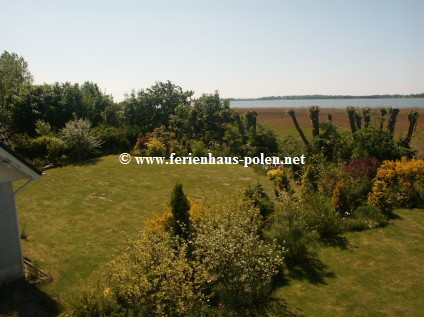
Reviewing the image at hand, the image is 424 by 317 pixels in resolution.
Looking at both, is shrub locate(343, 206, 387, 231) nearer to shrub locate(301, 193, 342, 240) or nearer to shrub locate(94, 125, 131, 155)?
shrub locate(301, 193, 342, 240)

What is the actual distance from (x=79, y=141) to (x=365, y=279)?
19042 millimetres

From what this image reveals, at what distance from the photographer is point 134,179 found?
57.4ft

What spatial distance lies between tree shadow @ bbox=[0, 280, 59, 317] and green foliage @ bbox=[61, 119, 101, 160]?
14432 mm

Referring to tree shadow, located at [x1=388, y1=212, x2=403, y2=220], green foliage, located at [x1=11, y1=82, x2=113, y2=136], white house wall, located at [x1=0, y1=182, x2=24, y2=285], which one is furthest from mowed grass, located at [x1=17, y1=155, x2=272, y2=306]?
green foliage, located at [x1=11, y1=82, x2=113, y2=136]

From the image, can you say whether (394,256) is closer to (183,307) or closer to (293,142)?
(183,307)

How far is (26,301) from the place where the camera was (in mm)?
7230

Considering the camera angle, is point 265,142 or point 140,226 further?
point 265,142

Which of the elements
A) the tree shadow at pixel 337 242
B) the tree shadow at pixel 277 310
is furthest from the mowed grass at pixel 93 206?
the tree shadow at pixel 337 242

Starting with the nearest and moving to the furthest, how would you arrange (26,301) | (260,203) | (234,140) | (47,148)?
(26,301), (260,203), (47,148), (234,140)

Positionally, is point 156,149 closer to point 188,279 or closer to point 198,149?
point 198,149

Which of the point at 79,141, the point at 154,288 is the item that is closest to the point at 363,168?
the point at 154,288

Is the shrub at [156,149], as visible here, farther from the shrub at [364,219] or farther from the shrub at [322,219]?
the shrub at [364,219]

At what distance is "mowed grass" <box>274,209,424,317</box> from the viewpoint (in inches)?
273

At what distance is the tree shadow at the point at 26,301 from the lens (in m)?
6.88
